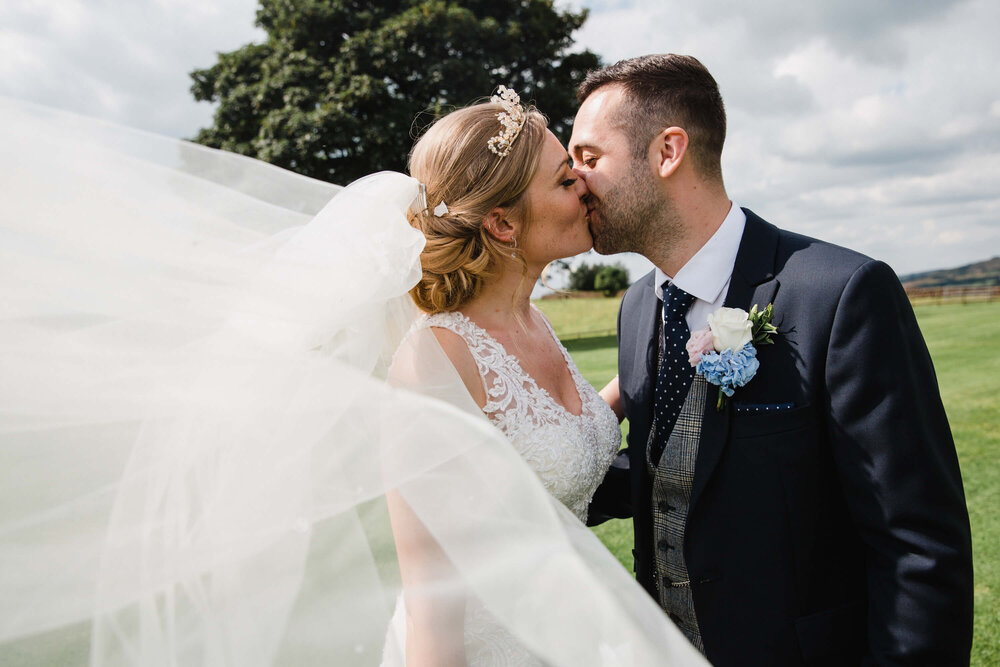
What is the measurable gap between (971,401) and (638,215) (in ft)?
35.6

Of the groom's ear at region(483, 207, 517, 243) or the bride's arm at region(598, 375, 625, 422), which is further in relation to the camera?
the bride's arm at region(598, 375, 625, 422)

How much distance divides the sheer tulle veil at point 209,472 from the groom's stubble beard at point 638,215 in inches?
55.3

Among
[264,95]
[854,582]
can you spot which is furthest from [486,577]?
[264,95]

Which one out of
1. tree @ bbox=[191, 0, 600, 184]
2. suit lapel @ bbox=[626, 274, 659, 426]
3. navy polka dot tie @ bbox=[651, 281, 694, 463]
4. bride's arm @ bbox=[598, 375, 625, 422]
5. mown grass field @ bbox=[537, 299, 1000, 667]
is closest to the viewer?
navy polka dot tie @ bbox=[651, 281, 694, 463]

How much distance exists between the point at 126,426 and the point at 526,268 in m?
1.76

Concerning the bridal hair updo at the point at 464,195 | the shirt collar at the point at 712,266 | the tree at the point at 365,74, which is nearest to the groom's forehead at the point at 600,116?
the bridal hair updo at the point at 464,195

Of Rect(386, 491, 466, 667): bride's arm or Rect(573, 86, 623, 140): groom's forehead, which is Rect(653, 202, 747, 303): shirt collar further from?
Rect(386, 491, 466, 667): bride's arm

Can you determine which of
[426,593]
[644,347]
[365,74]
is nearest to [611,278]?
[365,74]

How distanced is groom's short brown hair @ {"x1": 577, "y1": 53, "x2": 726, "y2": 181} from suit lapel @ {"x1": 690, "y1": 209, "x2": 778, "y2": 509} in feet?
1.44

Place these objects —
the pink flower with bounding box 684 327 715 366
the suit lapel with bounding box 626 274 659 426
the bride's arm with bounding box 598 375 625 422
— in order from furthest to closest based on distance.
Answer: the bride's arm with bounding box 598 375 625 422 → the suit lapel with bounding box 626 274 659 426 → the pink flower with bounding box 684 327 715 366

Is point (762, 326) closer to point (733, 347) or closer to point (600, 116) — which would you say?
point (733, 347)

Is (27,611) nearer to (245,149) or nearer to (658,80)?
(658,80)

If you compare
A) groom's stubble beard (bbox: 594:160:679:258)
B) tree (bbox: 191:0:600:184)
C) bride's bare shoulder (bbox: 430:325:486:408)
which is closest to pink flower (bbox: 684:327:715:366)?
groom's stubble beard (bbox: 594:160:679:258)

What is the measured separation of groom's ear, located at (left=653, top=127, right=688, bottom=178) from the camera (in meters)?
2.75
